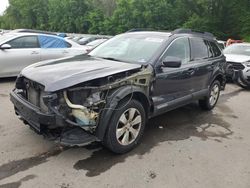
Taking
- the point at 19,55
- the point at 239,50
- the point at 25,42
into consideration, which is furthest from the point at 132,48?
the point at 239,50

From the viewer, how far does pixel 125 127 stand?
159 inches

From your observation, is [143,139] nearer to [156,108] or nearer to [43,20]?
[156,108]

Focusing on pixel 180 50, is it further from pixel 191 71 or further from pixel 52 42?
pixel 52 42

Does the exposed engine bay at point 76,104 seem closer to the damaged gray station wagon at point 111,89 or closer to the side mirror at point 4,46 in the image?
the damaged gray station wagon at point 111,89

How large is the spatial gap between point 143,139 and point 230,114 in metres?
2.63

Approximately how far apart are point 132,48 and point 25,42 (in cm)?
449

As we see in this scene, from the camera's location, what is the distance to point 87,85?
3.65 meters

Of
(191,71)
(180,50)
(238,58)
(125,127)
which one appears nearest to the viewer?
(125,127)

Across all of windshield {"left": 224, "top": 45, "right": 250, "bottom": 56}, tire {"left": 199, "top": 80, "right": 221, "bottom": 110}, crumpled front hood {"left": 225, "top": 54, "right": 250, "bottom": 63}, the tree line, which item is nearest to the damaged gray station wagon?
tire {"left": 199, "top": 80, "right": 221, "bottom": 110}

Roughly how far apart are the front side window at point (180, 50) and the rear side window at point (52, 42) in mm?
4816

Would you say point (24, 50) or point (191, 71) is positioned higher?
point (24, 50)

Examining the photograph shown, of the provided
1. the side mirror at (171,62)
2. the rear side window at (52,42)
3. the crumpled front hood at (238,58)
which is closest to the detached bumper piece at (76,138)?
the side mirror at (171,62)

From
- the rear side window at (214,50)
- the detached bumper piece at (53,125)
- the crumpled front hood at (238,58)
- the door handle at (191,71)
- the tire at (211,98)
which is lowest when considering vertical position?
the tire at (211,98)

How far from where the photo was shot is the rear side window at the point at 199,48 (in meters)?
5.53
